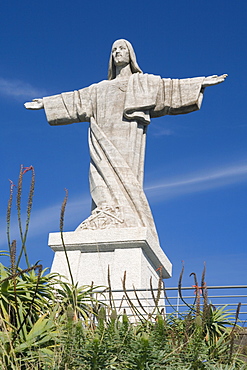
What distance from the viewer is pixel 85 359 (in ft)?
15.3

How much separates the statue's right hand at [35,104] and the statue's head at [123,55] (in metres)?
1.43

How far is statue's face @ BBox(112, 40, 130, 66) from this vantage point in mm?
11188

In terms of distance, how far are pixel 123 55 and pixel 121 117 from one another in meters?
1.22

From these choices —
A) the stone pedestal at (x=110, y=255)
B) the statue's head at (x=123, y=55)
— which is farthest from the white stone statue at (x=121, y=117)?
the stone pedestal at (x=110, y=255)

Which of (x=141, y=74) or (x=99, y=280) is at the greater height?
(x=141, y=74)

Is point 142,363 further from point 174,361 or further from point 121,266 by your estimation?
point 121,266

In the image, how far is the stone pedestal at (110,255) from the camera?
926 cm

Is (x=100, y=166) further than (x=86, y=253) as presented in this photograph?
Yes

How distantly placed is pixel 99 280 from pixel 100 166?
2.05m

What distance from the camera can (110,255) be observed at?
9.56m

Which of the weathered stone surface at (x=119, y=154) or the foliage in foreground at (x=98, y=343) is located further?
the weathered stone surface at (x=119, y=154)

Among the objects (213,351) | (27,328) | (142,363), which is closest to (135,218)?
(27,328)

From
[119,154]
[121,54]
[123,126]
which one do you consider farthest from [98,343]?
[121,54]

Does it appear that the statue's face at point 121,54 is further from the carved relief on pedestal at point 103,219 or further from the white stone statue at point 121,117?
the carved relief on pedestal at point 103,219
